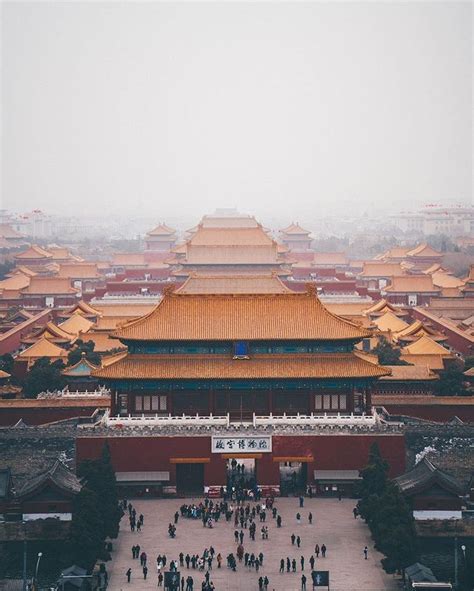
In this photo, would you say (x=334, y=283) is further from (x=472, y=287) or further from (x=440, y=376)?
(x=440, y=376)

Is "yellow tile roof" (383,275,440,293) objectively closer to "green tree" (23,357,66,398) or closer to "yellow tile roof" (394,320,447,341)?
"yellow tile roof" (394,320,447,341)

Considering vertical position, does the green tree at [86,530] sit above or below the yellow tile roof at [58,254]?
above

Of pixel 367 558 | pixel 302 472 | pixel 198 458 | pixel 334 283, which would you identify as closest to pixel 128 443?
pixel 198 458

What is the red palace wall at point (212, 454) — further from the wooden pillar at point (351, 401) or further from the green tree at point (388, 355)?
the green tree at point (388, 355)

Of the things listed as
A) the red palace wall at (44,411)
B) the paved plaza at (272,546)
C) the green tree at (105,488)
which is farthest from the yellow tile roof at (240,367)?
the green tree at (105,488)

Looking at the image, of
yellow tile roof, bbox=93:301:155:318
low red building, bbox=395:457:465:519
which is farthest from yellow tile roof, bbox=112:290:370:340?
yellow tile roof, bbox=93:301:155:318

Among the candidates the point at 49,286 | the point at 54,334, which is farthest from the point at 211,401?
the point at 49,286
